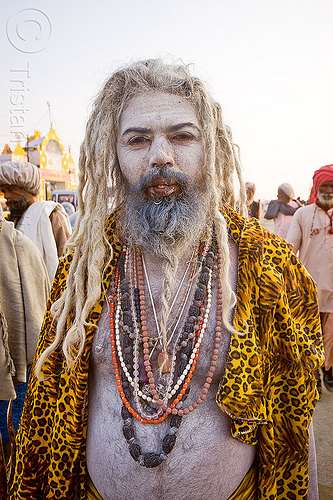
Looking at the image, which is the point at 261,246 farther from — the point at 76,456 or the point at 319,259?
the point at 319,259

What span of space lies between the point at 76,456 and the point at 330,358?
132 inches

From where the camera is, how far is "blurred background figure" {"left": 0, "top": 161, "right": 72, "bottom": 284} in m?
3.51

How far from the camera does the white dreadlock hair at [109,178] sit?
58.9 inches

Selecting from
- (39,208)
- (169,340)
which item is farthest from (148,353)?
(39,208)

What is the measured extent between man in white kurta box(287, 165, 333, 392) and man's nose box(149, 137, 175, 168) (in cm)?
300

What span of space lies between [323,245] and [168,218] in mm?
3034

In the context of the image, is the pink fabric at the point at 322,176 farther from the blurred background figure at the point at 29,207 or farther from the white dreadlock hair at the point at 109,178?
the blurred background figure at the point at 29,207

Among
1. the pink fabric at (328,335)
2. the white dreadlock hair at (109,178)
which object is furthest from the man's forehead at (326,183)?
the white dreadlock hair at (109,178)

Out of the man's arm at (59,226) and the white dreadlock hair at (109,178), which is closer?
the white dreadlock hair at (109,178)

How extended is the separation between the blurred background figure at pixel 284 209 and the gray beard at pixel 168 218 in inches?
196

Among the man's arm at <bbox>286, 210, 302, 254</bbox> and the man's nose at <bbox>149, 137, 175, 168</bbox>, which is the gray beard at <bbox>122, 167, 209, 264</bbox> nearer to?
the man's nose at <bbox>149, 137, 175, 168</bbox>

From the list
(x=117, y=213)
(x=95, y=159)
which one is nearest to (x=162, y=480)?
(x=117, y=213)

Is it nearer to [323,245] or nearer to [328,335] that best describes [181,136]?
[323,245]

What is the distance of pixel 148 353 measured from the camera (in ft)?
4.63
